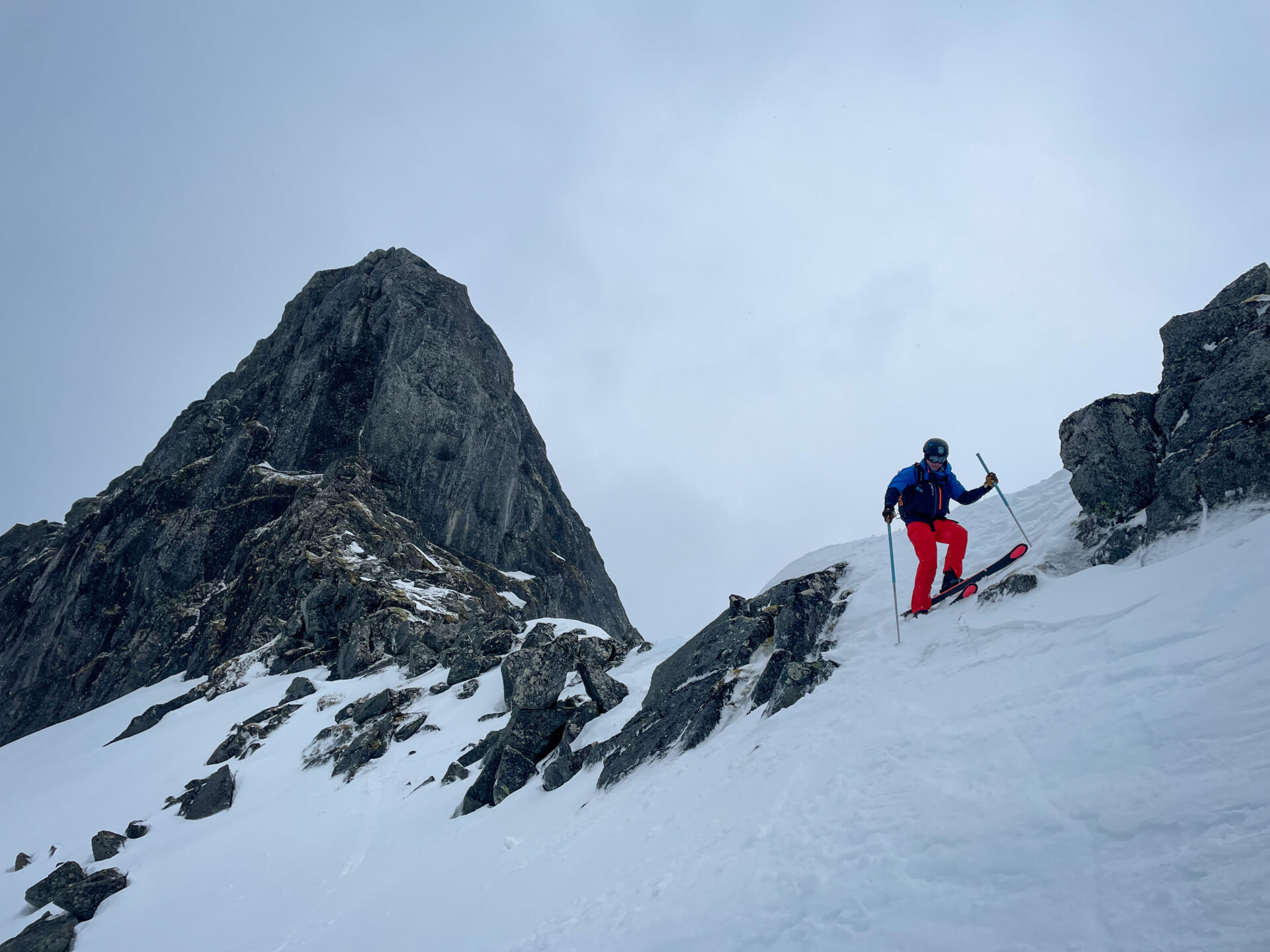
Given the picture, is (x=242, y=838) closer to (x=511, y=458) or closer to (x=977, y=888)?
(x=977, y=888)

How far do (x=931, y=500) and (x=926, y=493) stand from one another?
0.48 ft

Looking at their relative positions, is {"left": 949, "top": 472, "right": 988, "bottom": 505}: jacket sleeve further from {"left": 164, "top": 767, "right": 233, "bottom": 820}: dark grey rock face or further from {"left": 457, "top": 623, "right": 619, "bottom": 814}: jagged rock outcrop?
{"left": 164, "top": 767, "right": 233, "bottom": 820}: dark grey rock face

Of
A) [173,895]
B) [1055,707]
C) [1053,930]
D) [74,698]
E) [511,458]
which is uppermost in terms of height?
[511,458]

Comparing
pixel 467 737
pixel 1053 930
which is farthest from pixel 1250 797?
pixel 467 737

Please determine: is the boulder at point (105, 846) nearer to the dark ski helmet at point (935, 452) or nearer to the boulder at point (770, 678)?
the boulder at point (770, 678)

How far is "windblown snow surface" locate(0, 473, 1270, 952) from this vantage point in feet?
12.4

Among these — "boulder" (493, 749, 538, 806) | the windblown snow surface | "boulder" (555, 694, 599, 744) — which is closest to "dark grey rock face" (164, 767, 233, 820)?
the windblown snow surface

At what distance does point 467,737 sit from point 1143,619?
52.9 feet

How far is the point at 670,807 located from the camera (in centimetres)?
794

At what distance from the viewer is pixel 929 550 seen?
1004cm

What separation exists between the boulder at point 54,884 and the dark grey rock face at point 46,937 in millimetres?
1093

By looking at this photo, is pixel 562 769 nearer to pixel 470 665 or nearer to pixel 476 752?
pixel 476 752

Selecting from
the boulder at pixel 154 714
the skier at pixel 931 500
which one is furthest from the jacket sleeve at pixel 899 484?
the boulder at pixel 154 714

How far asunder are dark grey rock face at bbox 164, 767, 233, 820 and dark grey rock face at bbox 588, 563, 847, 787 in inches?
491
